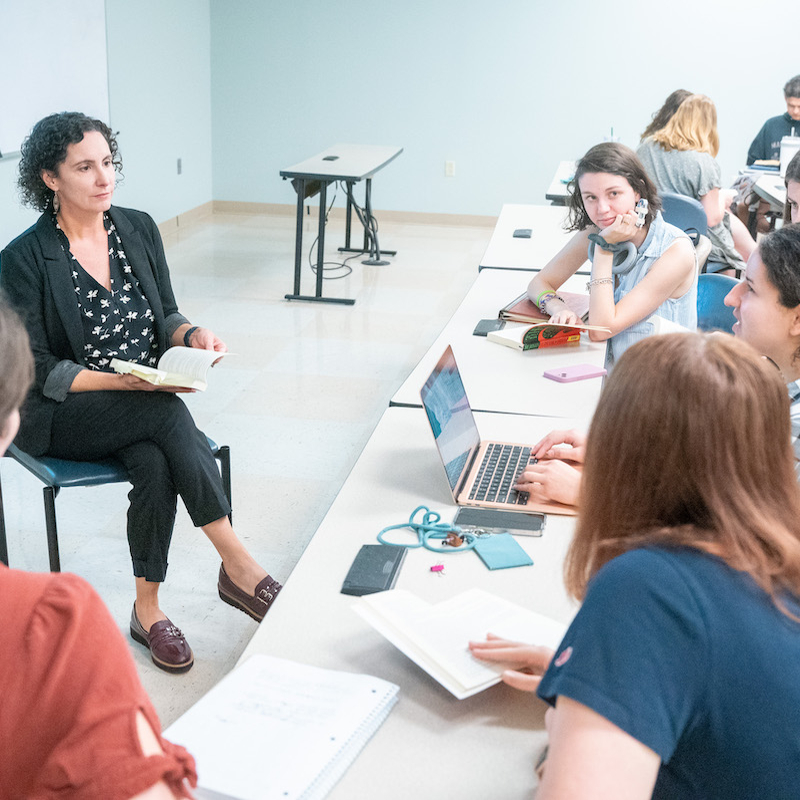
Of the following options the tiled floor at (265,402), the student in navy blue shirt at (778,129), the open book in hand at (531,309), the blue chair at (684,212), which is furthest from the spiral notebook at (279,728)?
the student in navy blue shirt at (778,129)

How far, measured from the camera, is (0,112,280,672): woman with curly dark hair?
2.26 metres

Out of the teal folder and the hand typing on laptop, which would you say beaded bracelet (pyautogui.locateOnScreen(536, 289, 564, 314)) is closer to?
the hand typing on laptop

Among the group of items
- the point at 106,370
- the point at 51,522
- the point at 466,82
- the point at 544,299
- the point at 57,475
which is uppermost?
the point at 466,82

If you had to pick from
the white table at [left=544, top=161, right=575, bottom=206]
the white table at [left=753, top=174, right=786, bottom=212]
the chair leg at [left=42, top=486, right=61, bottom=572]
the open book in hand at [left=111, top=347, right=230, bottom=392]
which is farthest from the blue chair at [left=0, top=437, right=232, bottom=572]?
the white table at [left=753, top=174, right=786, bottom=212]

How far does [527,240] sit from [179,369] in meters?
2.22

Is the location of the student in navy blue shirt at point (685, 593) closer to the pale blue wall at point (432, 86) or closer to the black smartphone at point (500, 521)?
the black smartphone at point (500, 521)

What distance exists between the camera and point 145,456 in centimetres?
226

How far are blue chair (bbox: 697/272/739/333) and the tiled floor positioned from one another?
4.32ft

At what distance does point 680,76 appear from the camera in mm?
7156

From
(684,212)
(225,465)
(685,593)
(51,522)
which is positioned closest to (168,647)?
(51,522)

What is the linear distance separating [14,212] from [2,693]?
478cm

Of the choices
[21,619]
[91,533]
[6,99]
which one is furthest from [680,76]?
[21,619]

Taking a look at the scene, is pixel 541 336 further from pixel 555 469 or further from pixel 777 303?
pixel 555 469

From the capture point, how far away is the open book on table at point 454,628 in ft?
3.98
